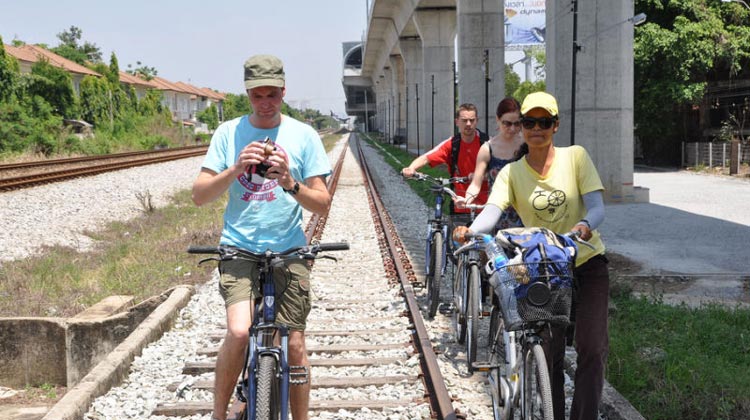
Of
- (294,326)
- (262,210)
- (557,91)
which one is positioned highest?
(557,91)

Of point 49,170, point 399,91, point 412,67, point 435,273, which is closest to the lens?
point 435,273

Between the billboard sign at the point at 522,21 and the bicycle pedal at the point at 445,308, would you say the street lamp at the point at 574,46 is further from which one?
the billboard sign at the point at 522,21

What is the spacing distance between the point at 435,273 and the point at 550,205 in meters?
3.52

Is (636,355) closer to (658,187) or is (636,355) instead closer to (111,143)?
(658,187)

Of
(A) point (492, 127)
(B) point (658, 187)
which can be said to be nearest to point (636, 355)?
(B) point (658, 187)

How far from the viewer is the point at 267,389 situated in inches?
135

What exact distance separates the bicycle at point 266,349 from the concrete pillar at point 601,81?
14.3m

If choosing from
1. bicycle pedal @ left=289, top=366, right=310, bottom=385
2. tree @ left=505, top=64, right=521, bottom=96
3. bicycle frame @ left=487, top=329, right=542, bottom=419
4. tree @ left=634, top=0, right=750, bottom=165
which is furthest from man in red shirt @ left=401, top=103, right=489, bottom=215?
tree @ left=505, top=64, right=521, bottom=96

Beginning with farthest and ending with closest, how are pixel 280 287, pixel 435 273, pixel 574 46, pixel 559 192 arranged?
pixel 574 46 < pixel 435 273 < pixel 559 192 < pixel 280 287

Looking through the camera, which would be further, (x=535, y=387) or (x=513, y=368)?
(x=513, y=368)

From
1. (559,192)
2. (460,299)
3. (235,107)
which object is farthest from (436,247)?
(235,107)

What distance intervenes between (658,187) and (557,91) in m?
7.00

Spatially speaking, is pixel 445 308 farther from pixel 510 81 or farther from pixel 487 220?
pixel 510 81

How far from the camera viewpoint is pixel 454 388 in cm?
552
